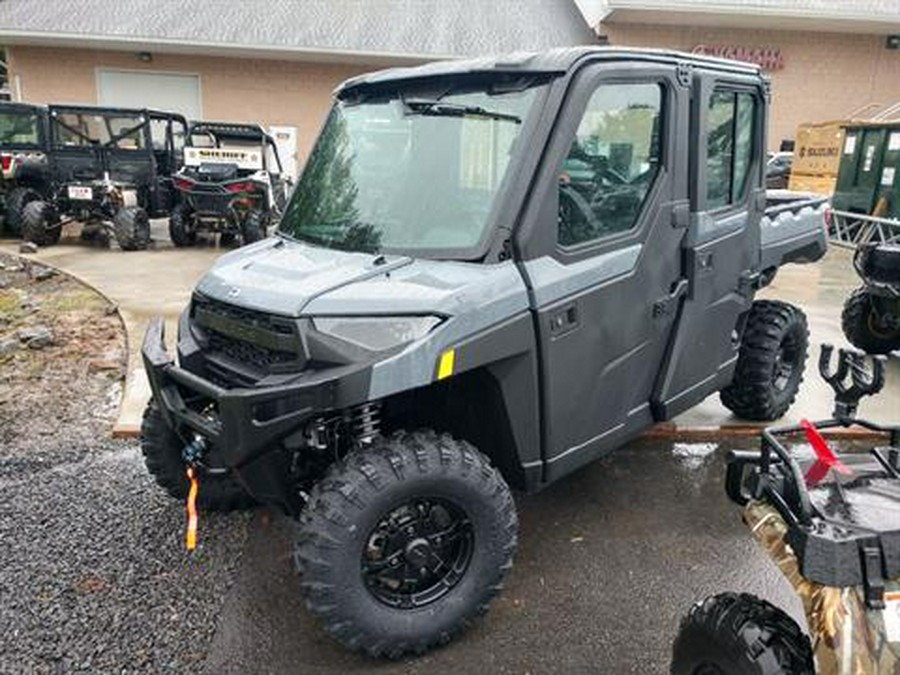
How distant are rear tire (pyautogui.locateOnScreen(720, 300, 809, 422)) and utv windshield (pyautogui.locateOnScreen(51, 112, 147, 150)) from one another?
34.6ft

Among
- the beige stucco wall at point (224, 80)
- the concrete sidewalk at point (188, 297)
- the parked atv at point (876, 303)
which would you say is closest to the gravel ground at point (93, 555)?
the concrete sidewalk at point (188, 297)

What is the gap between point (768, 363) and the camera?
14.5ft

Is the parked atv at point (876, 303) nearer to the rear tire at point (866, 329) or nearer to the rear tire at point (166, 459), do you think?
the rear tire at point (866, 329)

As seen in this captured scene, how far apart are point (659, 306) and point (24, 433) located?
376 centimetres

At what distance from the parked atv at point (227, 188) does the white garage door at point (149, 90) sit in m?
6.54

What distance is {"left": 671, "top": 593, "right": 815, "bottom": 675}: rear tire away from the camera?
1.78 m

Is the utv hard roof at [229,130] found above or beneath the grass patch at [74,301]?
above

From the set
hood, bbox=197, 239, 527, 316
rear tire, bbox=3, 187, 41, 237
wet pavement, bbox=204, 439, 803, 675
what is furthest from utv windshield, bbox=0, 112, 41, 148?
hood, bbox=197, 239, 527, 316

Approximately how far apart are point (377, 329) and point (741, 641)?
54.6 inches

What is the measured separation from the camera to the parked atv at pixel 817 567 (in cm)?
162

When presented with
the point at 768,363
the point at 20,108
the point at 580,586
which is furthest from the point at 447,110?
the point at 20,108

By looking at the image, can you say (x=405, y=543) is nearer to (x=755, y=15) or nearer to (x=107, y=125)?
(x=107, y=125)

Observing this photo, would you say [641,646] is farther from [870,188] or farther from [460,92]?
[870,188]

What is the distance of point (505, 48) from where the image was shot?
17453mm
